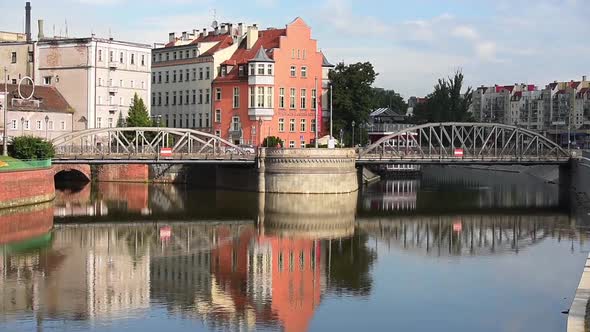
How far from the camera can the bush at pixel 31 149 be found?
66375mm

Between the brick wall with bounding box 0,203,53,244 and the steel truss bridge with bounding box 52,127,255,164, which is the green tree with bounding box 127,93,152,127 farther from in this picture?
the brick wall with bounding box 0,203,53,244

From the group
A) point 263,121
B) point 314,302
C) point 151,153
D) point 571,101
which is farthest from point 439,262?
point 571,101

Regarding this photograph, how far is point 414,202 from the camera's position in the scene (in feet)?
253

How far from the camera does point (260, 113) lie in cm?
9175

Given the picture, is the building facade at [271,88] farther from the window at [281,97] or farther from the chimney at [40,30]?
the chimney at [40,30]

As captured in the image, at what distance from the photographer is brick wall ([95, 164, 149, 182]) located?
294 ft

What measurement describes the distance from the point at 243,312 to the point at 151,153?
43233 mm

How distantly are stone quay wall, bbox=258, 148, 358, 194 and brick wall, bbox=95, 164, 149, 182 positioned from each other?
18.4 m

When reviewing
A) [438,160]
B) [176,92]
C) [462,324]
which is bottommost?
[462,324]

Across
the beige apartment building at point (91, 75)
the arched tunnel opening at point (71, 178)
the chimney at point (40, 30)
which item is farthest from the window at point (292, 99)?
the chimney at point (40, 30)

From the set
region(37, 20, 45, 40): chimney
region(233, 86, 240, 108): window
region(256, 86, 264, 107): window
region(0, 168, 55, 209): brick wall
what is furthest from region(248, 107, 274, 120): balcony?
region(0, 168, 55, 209): brick wall

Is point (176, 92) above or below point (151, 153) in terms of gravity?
above

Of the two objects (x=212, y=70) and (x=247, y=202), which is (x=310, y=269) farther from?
(x=212, y=70)

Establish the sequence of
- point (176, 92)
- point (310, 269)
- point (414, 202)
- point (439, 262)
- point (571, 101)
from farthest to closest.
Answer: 1. point (571, 101)
2. point (176, 92)
3. point (414, 202)
4. point (439, 262)
5. point (310, 269)
